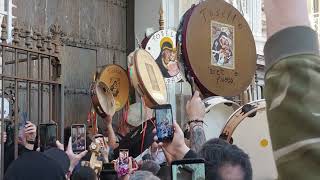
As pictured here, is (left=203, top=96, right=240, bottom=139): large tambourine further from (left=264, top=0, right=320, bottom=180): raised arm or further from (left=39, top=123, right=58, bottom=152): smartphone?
(left=264, top=0, right=320, bottom=180): raised arm

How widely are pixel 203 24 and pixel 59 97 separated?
1788mm

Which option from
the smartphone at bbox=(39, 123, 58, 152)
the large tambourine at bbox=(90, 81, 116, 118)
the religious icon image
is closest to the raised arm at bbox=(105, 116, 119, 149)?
the large tambourine at bbox=(90, 81, 116, 118)

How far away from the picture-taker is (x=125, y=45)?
29.1 feet

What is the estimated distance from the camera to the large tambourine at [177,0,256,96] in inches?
165

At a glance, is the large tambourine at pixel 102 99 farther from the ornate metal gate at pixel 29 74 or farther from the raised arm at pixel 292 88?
the raised arm at pixel 292 88

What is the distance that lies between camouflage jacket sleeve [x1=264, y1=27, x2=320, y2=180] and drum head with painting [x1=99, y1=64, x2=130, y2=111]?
6.09m

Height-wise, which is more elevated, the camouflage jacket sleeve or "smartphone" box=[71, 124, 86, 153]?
the camouflage jacket sleeve

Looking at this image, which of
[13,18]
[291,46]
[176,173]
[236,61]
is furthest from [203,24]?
[291,46]

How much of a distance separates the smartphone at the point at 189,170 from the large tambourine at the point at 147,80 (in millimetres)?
2590

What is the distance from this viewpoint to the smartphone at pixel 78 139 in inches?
168

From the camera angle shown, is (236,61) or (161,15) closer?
(236,61)

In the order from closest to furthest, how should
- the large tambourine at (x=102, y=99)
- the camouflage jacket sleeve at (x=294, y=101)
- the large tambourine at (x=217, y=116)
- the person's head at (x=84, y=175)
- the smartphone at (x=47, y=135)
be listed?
the camouflage jacket sleeve at (x=294, y=101) < the person's head at (x=84, y=175) < the smartphone at (x=47, y=135) < the large tambourine at (x=217, y=116) < the large tambourine at (x=102, y=99)

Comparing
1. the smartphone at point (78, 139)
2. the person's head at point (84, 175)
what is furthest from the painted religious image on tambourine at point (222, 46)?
the person's head at point (84, 175)

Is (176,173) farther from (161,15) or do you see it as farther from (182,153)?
(161,15)
